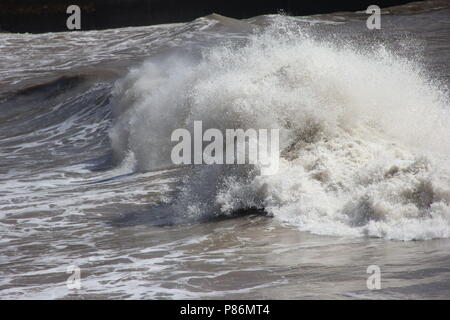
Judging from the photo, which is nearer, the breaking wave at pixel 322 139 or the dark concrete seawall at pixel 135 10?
the breaking wave at pixel 322 139

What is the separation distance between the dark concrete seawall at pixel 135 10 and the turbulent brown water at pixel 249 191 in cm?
1089

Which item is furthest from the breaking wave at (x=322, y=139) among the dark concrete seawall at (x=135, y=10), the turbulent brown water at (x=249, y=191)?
the dark concrete seawall at (x=135, y=10)

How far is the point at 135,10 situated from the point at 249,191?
62.1 ft

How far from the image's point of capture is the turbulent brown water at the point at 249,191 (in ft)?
16.9

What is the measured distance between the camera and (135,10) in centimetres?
2498

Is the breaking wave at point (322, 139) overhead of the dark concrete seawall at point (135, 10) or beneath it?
beneath

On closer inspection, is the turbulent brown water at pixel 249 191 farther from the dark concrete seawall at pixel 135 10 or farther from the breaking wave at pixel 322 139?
the dark concrete seawall at pixel 135 10

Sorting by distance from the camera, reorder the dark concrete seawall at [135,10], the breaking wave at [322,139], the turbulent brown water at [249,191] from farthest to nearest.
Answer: the dark concrete seawall at [135,10] → the breaking wave at [322,139] → the turbulent brown water at [249,191]

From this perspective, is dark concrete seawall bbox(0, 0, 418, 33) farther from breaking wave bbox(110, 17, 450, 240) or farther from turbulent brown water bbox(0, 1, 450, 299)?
breaking wave bbox(110, 17, 450, 240)

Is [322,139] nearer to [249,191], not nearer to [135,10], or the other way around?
[249,191]

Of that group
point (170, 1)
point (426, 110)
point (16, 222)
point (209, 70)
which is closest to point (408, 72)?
point (426, 110)

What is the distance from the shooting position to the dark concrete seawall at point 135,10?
23.6 m

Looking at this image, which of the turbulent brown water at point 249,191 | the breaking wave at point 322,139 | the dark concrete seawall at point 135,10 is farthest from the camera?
the dark concrete seawall at point 135,10

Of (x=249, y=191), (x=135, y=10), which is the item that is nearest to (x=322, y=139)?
(x=249, y=191)
